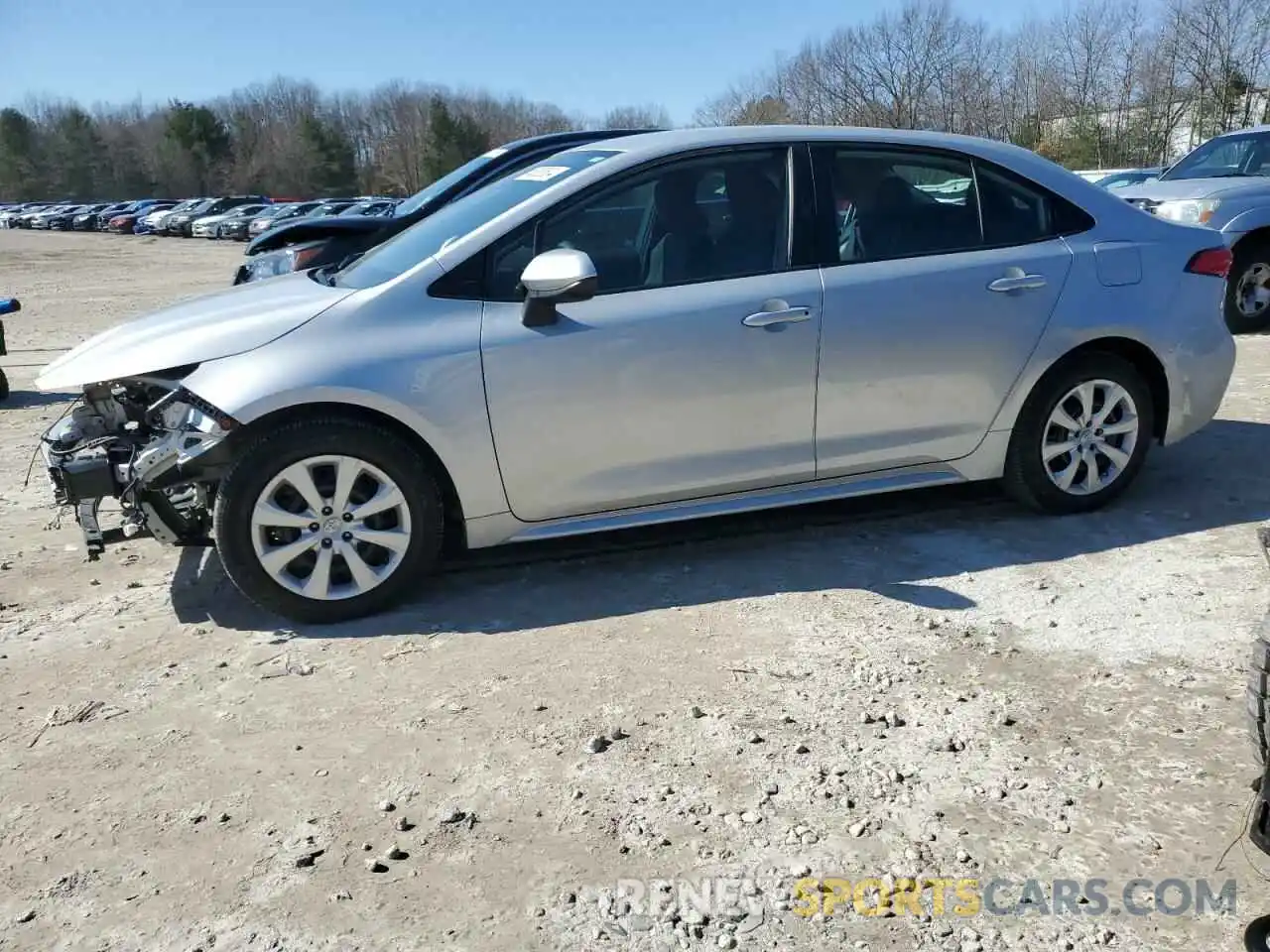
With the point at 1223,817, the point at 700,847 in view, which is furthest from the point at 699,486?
the point at 1223,817

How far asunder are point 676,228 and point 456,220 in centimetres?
95

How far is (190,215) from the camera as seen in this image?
169ft

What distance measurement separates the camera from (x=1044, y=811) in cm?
276

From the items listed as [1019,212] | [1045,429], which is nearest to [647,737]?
[1045,429]

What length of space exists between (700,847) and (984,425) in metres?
2.69

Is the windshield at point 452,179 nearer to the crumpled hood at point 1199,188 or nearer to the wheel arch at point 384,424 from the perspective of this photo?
the wheel arch at point 384,424

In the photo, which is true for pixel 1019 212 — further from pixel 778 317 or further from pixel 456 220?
pixel 456 220

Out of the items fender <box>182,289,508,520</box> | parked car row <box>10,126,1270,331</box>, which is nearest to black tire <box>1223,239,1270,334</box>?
parked car row <box>10,126,1270,331</box>

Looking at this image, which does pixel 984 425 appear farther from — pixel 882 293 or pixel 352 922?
pixel 352 922

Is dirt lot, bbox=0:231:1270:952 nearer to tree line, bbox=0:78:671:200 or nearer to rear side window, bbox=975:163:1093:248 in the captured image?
rear side window, bbox=975:163:1093:248

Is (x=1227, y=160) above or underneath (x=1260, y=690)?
above

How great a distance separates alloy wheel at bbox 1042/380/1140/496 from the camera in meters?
4.77

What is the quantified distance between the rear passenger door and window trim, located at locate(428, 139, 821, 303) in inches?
3.6

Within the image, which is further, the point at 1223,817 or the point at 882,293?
the point at 882,293
